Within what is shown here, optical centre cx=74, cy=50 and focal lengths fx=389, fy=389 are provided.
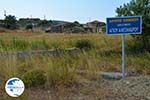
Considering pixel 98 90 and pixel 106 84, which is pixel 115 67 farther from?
pixel 98 90

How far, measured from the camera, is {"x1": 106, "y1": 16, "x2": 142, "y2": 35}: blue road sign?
399 inches

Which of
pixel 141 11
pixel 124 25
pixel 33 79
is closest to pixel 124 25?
pixel 124 25

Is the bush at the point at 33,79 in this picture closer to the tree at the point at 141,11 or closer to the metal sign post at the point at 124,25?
the metal sign post at the point at 124,25

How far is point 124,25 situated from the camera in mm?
10281

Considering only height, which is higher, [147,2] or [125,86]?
[147,2]

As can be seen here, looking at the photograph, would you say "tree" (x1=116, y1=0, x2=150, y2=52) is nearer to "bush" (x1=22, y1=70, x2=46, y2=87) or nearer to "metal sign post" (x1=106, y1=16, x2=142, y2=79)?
"metal sign post" (x1=106, y1=16, x2=142, y2=79)

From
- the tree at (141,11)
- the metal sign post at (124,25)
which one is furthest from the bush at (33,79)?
the tree at (141,11)

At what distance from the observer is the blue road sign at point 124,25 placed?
33.3ft

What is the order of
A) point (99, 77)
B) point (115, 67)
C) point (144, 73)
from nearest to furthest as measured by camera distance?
point (99, 77) < point (144, 73) < point (115, 67)

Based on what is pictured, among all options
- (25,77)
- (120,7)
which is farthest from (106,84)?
(120,7)

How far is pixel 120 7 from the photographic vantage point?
1855cm

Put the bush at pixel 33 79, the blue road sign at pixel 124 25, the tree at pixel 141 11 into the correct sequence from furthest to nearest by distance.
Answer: the tree at pixel 141 11 < the blue road sign at pixel 124 25 < the bush at pixel 33 79

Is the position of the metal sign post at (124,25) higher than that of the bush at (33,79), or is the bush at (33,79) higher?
the metal sign post at (124,25)

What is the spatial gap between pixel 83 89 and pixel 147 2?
10351 millimetres
